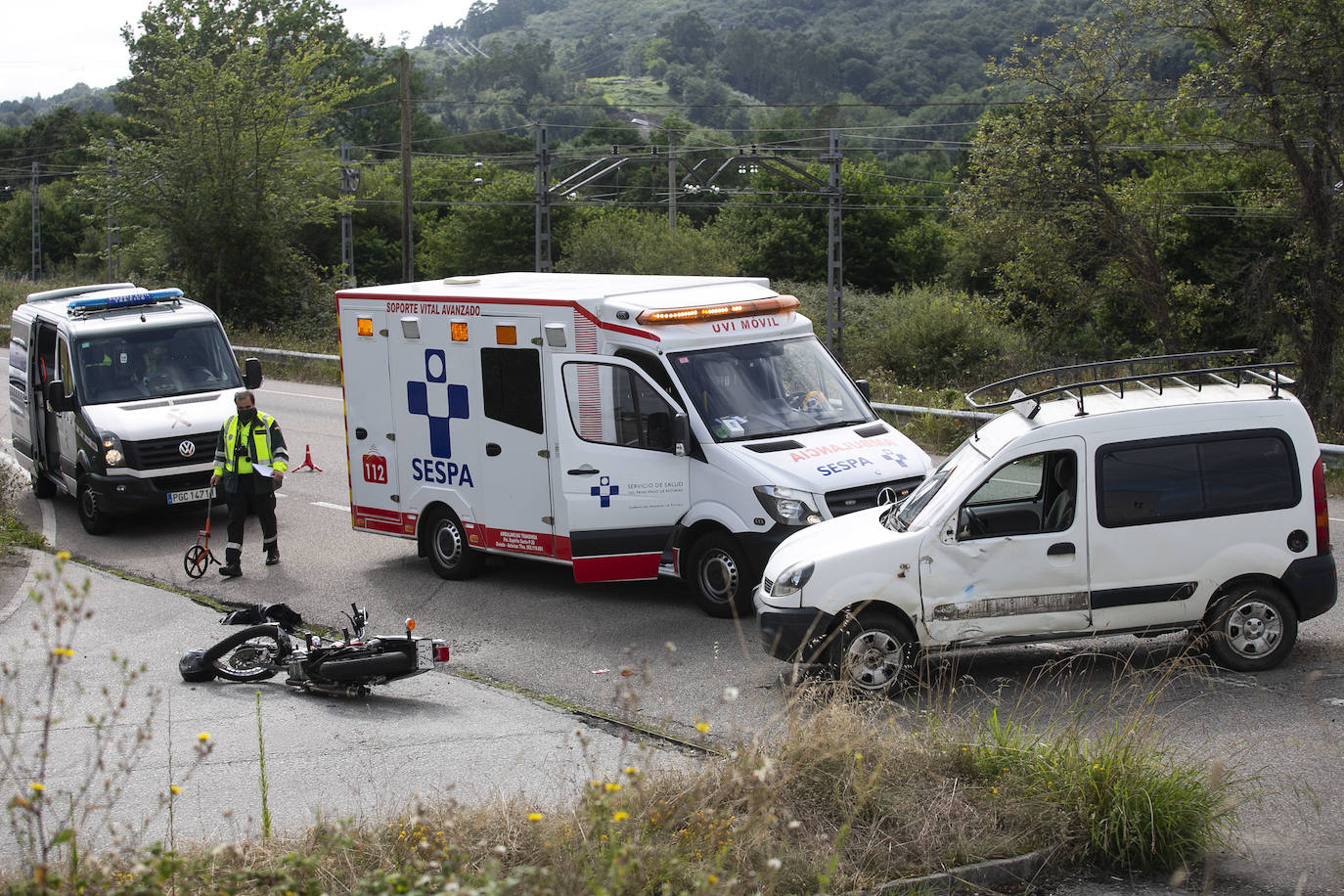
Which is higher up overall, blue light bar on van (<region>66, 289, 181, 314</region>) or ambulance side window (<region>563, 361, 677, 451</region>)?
blue light bar on van (<region>66, 289, 181, 314</region>)

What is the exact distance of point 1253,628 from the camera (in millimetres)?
8227

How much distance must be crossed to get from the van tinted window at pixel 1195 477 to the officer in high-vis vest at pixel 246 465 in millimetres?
7500

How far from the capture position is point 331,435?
20.5 meters

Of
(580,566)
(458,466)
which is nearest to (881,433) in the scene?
(580,566)

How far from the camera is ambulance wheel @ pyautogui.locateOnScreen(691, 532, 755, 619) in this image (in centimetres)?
995

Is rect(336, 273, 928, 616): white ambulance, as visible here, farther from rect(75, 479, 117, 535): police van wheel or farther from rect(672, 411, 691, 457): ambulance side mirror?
Result: rect(75, 479, 117, 535): police van wheel

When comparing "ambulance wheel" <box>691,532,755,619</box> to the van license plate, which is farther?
the van license plate

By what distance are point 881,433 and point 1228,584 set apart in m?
3.19

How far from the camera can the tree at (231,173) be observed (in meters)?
35.4

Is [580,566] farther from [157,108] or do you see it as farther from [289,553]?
[157,108]

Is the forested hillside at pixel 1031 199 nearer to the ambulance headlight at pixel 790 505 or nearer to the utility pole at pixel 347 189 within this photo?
the utility pole at pixel 347 189

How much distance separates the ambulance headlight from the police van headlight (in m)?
7.81

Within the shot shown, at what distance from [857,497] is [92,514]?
8876 mm

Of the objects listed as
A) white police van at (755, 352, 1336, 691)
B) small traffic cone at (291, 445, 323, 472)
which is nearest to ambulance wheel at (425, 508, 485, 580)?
white police van at (755, 352, 1336, 691)
